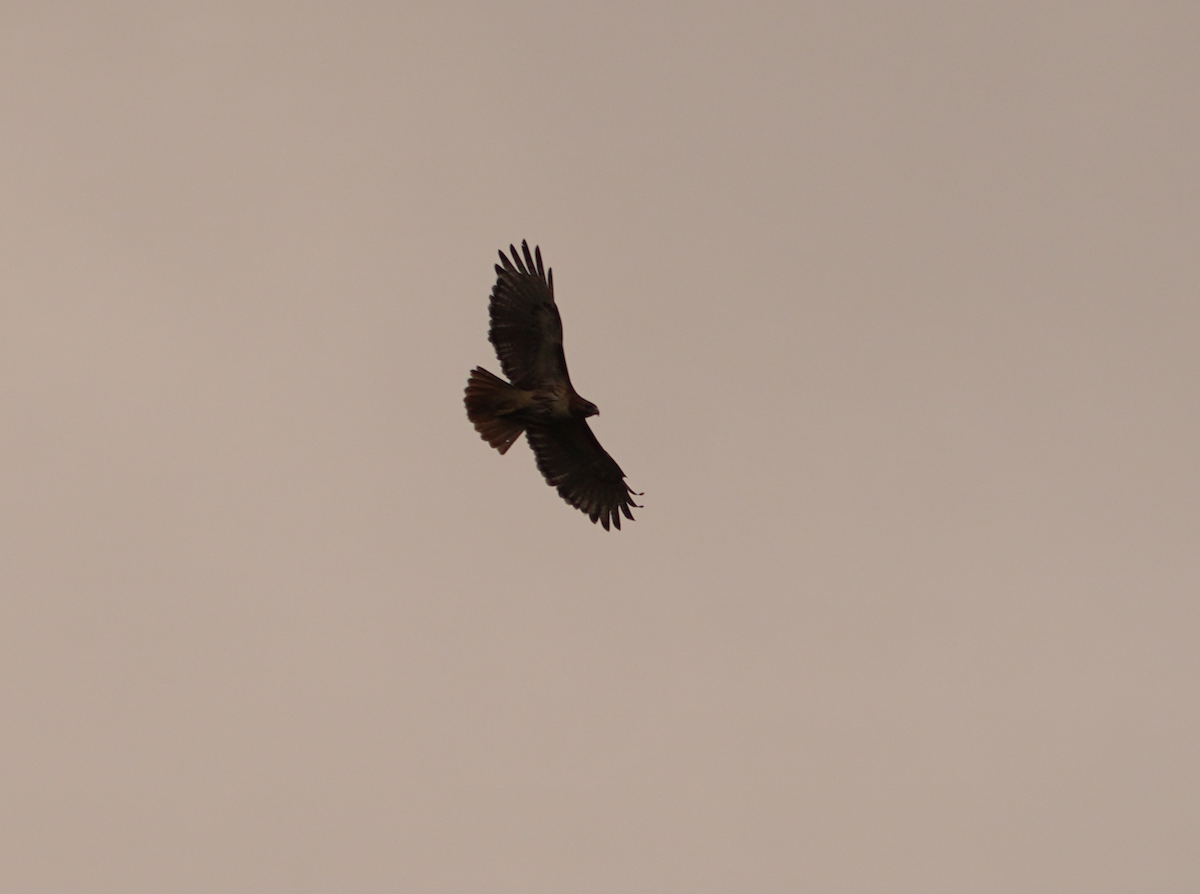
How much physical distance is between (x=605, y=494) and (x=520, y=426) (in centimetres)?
228

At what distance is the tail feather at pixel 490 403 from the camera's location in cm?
1944

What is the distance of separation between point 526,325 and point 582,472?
2.90m

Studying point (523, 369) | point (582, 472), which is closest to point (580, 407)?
point (523, 369)

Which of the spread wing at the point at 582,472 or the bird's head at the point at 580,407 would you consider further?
the spread wing at the point at 582,472

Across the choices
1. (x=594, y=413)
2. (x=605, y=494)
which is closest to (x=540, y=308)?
(x=594, y=413)

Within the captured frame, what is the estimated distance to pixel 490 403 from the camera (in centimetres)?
1948

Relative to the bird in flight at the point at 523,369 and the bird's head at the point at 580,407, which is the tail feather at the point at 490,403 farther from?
the bird's head at the point at 580,407

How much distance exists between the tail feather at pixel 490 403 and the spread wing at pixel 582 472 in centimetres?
77

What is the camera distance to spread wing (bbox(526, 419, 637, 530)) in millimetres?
20531

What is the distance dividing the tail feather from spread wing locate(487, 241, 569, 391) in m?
0.25

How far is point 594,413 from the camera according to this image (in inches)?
787

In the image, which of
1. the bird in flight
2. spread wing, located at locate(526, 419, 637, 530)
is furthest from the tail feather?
spread wing, located at locate(526, 419, 637, 530)

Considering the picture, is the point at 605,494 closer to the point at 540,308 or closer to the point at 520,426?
the point at 520,426

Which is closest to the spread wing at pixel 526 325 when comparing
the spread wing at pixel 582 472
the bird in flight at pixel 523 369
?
the bird in flight at pixel 523 369
